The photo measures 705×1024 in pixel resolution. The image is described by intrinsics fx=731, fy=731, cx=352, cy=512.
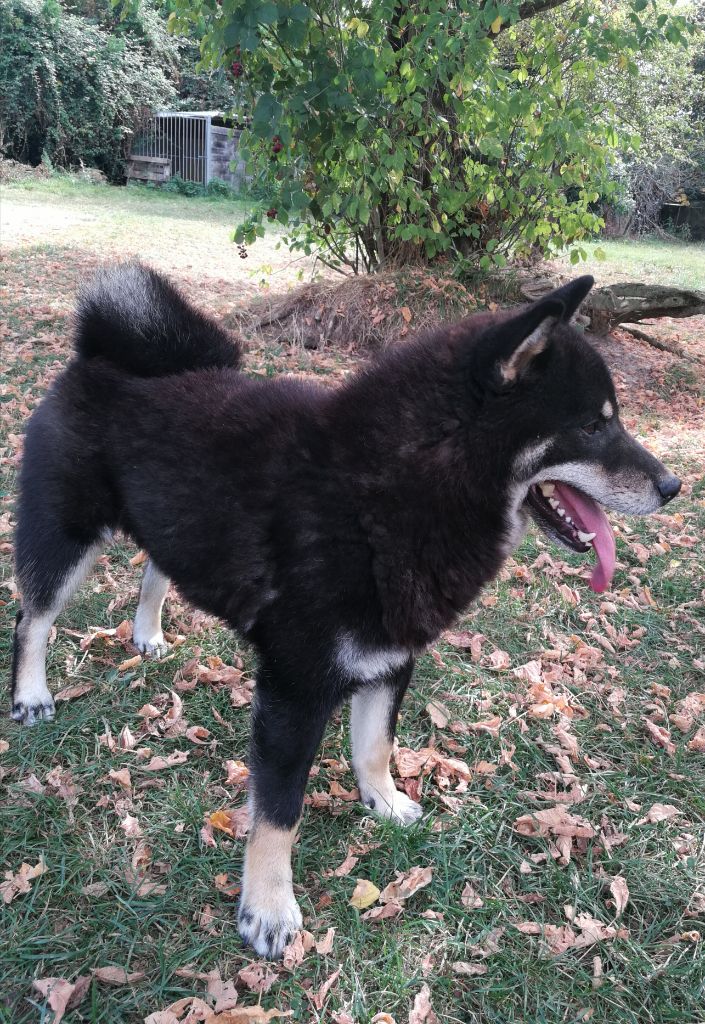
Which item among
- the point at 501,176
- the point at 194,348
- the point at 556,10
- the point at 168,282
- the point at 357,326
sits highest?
the point at 556,10

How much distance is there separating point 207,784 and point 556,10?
843 centimetres

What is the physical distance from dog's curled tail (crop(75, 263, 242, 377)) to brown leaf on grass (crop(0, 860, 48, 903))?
1.80m

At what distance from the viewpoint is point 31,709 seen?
3.06 m

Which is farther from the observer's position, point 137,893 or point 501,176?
point 501,176

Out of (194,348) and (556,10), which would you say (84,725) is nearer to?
(194,348)

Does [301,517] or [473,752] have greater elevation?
[301,517]

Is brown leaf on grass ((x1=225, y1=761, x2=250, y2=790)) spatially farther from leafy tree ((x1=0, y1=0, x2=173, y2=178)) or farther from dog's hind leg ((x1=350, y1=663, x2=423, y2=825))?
leafy tree ((x1=0, y1=0, x2=173, y2=178))

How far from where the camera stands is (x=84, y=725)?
3100 millimetres

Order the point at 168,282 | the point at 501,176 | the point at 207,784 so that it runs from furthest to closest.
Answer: the point at 501,176 → the point at 168,282 → the point at 207,784

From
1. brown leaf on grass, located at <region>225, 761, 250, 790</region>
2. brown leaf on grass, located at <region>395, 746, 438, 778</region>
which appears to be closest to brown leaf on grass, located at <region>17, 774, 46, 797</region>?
brown leaf on grass, located at <region>225, 761, 250, 790</region>

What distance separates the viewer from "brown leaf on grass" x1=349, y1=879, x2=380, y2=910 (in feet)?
7.98

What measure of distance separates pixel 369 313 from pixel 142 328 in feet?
16.5

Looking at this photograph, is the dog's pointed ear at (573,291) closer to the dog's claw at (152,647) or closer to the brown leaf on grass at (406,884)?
the brown leaf on grass at (406,884)

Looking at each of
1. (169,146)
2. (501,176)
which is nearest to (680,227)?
(169,146)
